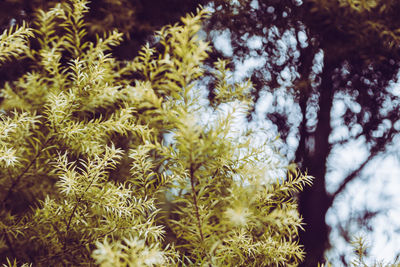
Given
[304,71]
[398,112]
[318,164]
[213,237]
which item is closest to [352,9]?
[304,71]

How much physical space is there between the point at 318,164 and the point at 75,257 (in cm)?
84

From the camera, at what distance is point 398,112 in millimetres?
929

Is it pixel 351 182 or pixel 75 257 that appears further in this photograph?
pixel 351 182

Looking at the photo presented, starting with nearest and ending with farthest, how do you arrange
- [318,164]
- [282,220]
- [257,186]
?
1. [257,186]
2. [282,220]
3. [318,164]

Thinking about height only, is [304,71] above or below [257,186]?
above

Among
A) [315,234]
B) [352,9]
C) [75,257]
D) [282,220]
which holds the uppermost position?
[352,9]

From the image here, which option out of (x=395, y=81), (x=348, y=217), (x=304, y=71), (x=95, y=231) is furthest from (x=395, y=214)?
(x=95, y=231)

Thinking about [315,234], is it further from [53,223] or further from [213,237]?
[53,223]

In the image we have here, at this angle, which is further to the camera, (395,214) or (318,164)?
(318,164)

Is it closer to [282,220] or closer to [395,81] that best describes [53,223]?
[282,220]

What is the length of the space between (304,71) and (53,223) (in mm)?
961

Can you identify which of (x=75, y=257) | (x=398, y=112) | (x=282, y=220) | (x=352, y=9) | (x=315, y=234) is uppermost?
(x=352, y=9)

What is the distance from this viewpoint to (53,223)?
0.65 m

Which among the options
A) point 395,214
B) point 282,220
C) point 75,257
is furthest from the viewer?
point 395,214
